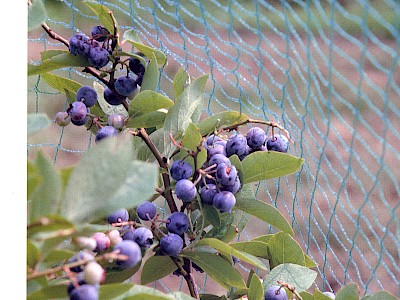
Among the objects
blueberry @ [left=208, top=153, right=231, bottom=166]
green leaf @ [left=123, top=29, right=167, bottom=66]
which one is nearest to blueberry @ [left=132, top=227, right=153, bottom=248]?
blueberry @ [left=208, top=153, right=231, bottom=166]

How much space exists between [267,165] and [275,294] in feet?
0.45

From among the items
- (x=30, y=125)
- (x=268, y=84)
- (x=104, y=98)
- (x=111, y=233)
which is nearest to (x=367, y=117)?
(x=268, y=84)

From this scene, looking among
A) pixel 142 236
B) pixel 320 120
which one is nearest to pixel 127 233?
pixel 142 236

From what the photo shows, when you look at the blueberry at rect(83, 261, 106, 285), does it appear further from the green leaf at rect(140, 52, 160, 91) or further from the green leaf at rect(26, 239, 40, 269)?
the green leaf at rect(140, 52, 160, 91)

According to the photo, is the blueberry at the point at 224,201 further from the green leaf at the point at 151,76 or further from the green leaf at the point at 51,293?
the green leaf at the point at 51,293

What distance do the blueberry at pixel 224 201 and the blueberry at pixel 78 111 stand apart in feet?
0.60

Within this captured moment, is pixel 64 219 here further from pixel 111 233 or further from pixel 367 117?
pixel 367 117

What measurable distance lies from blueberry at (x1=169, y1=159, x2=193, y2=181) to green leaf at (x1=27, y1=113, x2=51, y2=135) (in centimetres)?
30

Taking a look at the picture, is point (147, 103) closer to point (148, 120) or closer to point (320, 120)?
point (148, 120)

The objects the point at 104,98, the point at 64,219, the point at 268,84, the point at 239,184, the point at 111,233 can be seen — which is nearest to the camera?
the point at 64,219

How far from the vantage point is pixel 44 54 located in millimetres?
800

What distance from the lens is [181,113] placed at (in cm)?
75

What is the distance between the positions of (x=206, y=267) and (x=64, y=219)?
1.18ft

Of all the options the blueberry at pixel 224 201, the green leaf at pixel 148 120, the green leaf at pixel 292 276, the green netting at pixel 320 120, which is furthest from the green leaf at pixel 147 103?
the green netting at pixel 320 120
